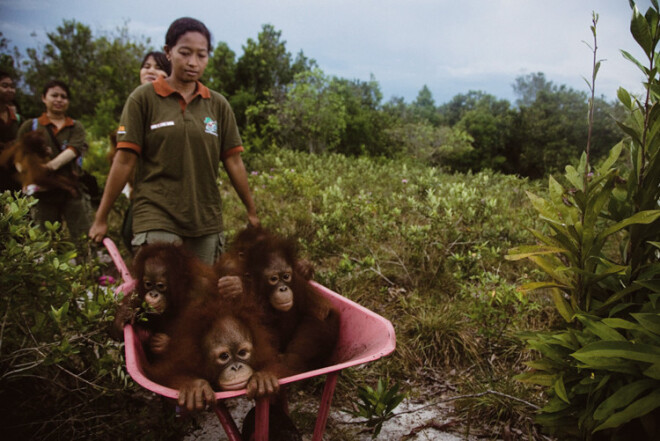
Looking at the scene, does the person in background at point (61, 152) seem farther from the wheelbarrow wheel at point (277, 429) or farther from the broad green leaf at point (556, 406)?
the broad green leaf at point (556, 406)

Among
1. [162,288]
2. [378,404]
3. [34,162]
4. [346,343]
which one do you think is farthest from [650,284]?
[34,162]

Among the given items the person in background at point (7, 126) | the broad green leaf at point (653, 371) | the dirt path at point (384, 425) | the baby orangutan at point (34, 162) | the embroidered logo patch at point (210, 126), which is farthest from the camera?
the person in background at point (7, 126)

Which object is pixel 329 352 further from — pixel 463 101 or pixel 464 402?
pixel 463 101

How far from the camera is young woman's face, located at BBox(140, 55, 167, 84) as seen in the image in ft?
11.5

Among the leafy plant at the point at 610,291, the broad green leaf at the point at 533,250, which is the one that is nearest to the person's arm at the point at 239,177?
the broad green leaf at the point at 533,250

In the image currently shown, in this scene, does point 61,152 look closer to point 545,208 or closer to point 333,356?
point 333,356

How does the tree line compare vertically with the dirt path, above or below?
above

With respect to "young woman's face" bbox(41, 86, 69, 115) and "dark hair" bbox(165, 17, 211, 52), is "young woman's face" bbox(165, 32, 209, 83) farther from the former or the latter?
"young woman's face" bbox(41, 86, 69, 115)

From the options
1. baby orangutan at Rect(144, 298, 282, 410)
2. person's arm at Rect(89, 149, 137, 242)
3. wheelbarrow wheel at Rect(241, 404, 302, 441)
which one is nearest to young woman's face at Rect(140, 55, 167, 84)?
person's arm at Rect(89, 149, 137, 242)

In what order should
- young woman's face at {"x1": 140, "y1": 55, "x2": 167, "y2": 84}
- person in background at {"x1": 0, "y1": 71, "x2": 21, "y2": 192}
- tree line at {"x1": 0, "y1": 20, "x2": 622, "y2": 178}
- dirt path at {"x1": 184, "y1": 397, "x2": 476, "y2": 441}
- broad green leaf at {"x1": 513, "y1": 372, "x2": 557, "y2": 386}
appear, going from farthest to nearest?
tree line at {"x1": 0, "y1": 20, "x2": 622, "y2": 178} → person in background at {"x1": 0, "y1": 71, "x2": 21, "y2": 192} → young woman's face at {"x1": 140, "y1": 55, "x2": 167, "y2": 84} → dirt path at {"x1": 184, "y1": 397, "x2": 476, "y2": 441} → broad green leaf at {"x1": 513, "y1": 372, "x2": 557, "y2": 386}

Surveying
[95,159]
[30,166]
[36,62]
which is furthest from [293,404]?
[36,62]

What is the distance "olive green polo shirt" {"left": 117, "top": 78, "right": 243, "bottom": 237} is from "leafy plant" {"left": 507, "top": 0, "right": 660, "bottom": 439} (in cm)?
177

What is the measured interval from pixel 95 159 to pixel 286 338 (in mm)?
6862

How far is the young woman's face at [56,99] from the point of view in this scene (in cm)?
399
